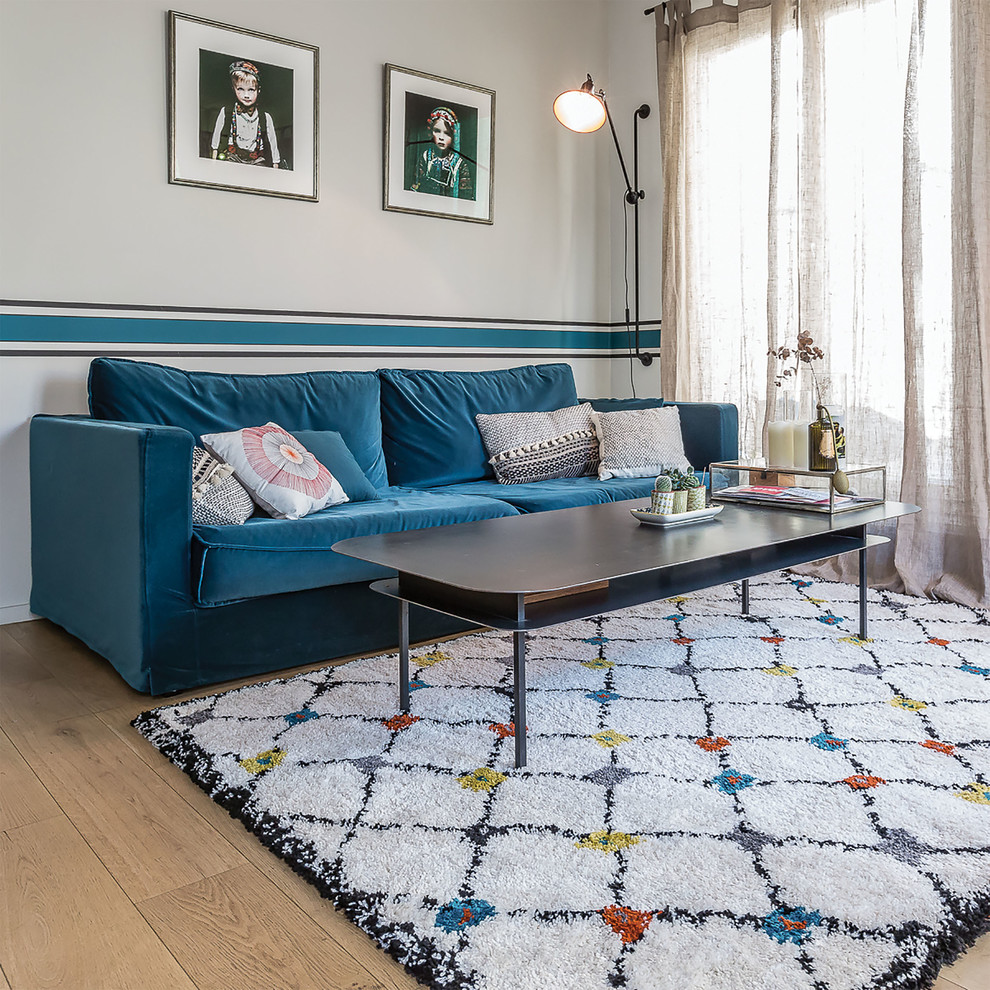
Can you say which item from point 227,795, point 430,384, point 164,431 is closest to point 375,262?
point 430,384

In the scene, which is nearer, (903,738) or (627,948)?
(627,948)

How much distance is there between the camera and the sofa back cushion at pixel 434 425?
3.43 metres

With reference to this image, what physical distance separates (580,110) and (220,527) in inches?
102

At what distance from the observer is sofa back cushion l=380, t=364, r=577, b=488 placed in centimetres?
343

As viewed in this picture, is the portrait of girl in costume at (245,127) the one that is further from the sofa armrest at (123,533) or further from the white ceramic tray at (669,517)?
the white ceramic tray at (669,517)

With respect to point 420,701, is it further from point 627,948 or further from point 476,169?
point 476,169

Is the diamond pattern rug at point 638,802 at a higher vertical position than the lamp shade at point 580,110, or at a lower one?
lower

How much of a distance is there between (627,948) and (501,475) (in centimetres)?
236

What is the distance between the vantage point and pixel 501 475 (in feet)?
11.5

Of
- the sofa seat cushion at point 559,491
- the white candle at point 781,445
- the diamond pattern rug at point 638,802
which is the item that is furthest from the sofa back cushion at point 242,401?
the white candle at point 781,445

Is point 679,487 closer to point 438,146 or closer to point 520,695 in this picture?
point 520,695

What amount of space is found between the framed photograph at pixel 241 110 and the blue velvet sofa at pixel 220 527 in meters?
0.82

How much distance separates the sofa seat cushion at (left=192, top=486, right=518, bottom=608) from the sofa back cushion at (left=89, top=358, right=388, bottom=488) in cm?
50

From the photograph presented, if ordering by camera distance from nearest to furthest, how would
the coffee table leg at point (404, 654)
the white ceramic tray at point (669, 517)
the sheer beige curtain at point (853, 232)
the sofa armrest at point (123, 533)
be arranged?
the coffee table leg at point (404, 654) → the sofa armrest at point (123, 533) → the white ceramic tray at point (669, 517) → the sheer beige curtain at point (853, 232)
